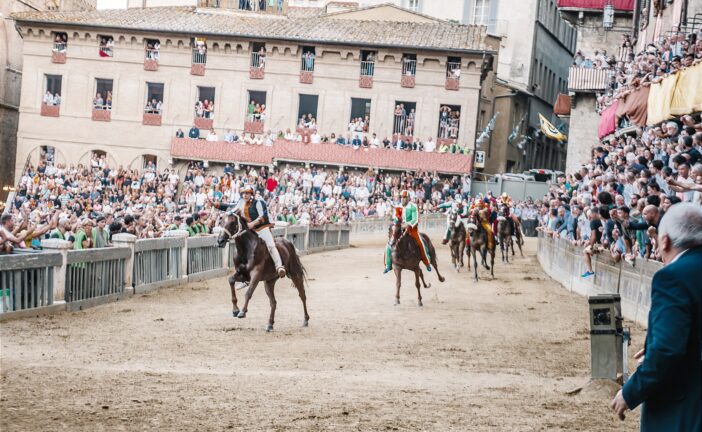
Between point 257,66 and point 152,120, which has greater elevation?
point 257,66

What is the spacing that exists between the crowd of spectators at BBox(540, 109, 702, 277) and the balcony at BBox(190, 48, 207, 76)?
3362 centimetres

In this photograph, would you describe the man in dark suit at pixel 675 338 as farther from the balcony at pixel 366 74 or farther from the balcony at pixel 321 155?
the balcony at pixel 366 74

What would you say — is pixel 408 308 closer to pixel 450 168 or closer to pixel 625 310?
pixel 625 310

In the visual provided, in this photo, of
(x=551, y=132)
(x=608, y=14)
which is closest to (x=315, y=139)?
(x=551, y=132)

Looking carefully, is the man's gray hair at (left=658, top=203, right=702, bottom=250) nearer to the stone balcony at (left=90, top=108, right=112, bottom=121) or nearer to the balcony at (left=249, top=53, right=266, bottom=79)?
the balcony at (left=249, top=53, right=266, bottom=79)

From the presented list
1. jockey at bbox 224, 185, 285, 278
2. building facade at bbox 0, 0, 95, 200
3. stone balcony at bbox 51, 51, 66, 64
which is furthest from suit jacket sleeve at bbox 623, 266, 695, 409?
building facade at bbox 0, 0, 95, 200

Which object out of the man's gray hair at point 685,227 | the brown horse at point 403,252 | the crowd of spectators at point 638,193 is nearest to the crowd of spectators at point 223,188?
the crowd of spectators at point 638,193

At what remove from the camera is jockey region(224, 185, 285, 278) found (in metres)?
16.8

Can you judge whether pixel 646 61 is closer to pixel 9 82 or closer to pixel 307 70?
pixel 307 70

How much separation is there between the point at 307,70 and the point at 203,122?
6.80m

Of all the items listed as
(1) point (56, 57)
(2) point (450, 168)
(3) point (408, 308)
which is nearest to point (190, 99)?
(1) point (56, 57)

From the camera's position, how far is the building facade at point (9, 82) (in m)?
60.6

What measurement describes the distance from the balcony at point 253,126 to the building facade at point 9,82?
15.7 meters

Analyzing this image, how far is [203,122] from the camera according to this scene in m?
56.9
